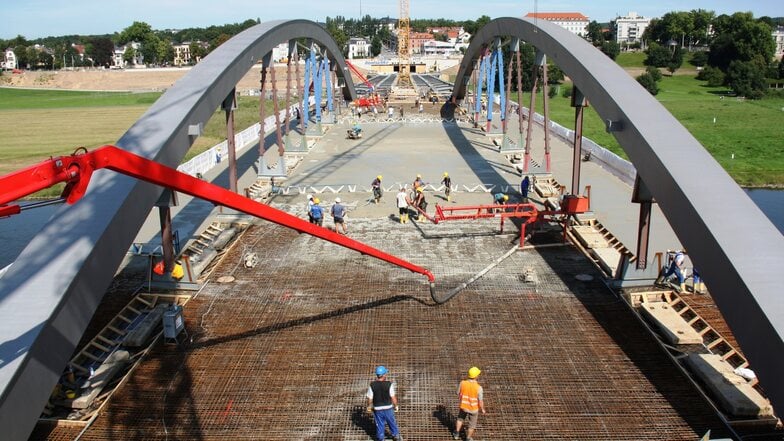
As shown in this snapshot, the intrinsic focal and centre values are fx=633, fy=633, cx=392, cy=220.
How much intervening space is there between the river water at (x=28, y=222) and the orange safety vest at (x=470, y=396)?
19.8 metres

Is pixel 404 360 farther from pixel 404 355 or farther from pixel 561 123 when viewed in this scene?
pixel 561 123

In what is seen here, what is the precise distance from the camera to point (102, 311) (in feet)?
45.3

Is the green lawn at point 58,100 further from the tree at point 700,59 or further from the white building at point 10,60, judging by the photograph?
the tree at point 700,59

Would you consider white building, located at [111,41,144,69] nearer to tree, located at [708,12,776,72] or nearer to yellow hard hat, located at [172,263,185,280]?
tree, located at [708,12,776,72]

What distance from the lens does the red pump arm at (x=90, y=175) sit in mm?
7043

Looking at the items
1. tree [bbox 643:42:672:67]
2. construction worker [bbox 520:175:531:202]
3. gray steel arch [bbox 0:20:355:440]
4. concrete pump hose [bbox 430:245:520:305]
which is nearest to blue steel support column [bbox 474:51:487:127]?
construction worker [bbox 520:175:531:202]

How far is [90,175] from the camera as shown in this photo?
8.20 meters

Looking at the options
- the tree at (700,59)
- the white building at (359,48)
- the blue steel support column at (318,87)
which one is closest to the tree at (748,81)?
the tree at (700,59)

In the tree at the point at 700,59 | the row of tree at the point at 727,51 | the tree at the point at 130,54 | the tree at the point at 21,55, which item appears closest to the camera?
the row of tree at the point at 727,51

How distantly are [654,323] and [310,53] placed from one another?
107 ft

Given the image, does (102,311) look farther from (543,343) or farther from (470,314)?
(543,343)

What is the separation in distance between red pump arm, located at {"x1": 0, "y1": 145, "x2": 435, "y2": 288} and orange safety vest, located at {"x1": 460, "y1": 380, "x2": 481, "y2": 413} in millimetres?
4098

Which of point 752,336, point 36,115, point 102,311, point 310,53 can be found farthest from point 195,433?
point 36,115

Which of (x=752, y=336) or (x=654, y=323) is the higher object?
(x=752, y=336)
